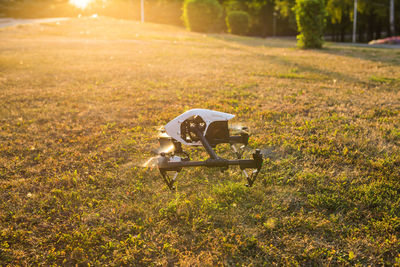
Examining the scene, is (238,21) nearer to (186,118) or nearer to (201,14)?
(201,14)

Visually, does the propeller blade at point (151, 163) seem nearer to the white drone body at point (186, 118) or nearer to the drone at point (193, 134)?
the drone at point (193, 134)

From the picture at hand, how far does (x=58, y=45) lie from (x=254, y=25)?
43893 mm

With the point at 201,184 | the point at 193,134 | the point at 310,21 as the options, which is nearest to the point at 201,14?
the point at 310,21

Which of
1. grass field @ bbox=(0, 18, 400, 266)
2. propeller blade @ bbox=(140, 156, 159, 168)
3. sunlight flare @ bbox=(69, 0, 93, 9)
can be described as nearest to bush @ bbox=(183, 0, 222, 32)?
sunlight flare @ bbox=(69, 0, 93, 9)

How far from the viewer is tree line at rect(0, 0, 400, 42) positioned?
131 feet

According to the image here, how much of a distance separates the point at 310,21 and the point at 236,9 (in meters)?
30.8

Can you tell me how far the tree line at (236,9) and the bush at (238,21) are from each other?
1968 millimetres

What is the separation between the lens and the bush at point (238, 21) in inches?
1510

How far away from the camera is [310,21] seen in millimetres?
17812

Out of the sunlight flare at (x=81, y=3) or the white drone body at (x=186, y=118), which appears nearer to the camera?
the white drone body at (x=186, y=118)

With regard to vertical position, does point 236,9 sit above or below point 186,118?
above

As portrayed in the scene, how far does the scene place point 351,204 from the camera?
3.13 metres

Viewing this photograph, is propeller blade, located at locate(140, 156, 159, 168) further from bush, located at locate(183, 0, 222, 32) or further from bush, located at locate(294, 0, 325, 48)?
bush, located at locate(183, 0, 222, 32)

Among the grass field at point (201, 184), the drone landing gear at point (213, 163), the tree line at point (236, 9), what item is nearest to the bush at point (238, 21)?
the tree line at point (236, 9)
